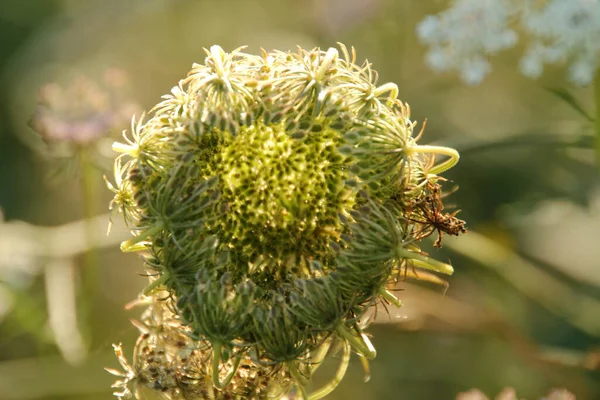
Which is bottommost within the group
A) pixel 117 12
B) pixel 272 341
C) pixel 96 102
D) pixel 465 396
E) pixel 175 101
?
pixel 465 396

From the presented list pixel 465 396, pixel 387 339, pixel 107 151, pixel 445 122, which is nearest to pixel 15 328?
A: pixel 107 151

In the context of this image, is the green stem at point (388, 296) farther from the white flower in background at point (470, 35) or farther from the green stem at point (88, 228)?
the green stem at point (88, 228)

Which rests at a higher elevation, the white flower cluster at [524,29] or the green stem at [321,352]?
the white flower cluster at [524,29]

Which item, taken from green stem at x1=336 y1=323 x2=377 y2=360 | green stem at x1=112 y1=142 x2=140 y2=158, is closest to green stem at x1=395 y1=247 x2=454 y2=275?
green stem at x1=336 y1=323 x2=377 y2=360

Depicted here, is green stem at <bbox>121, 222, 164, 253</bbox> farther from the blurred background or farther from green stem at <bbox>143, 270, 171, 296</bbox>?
the blurred background

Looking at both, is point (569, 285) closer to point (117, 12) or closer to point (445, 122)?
point (445, 122)

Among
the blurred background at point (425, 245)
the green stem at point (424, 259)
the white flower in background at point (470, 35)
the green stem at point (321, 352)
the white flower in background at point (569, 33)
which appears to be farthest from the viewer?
the blurred background at point (425, 245)

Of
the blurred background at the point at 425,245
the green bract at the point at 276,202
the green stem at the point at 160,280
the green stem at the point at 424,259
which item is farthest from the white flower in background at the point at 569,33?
the green stem at the point at 160,280
